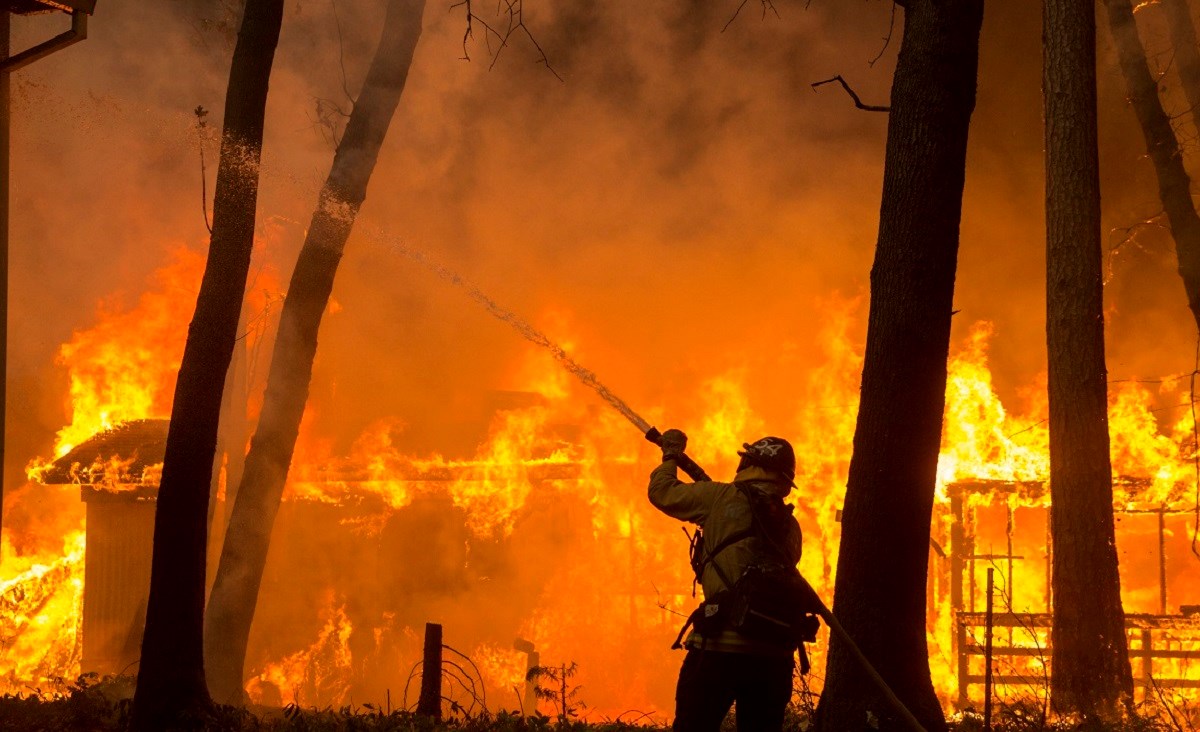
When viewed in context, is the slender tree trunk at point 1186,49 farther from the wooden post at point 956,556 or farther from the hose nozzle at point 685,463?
the hose nozzle at point 685,463

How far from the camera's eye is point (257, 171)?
727cm

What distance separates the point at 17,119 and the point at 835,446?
22.8 m

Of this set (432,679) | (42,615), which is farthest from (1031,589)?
(42,615)

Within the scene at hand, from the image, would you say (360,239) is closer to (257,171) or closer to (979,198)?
(979,198)

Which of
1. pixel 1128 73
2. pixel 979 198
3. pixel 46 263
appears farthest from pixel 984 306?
pixel 46 263

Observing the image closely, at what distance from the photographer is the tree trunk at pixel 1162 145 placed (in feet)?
37.5

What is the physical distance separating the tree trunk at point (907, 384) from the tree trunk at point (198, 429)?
441 cm

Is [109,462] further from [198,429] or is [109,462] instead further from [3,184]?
[198,429]

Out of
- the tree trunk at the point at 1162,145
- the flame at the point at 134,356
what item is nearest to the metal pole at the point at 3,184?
the tree trunk at the point at 1162,145

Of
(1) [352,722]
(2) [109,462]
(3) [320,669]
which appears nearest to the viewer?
(1) [352,722]

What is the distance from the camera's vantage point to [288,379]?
1141 cm

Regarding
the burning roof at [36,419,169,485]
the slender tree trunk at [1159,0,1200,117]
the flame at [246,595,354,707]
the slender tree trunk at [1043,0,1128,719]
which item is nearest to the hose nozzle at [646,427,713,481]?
the slender tree trunk at [1043,0,1128,719]

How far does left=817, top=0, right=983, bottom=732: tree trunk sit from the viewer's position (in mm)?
5020

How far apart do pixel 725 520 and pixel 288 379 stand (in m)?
7.80
